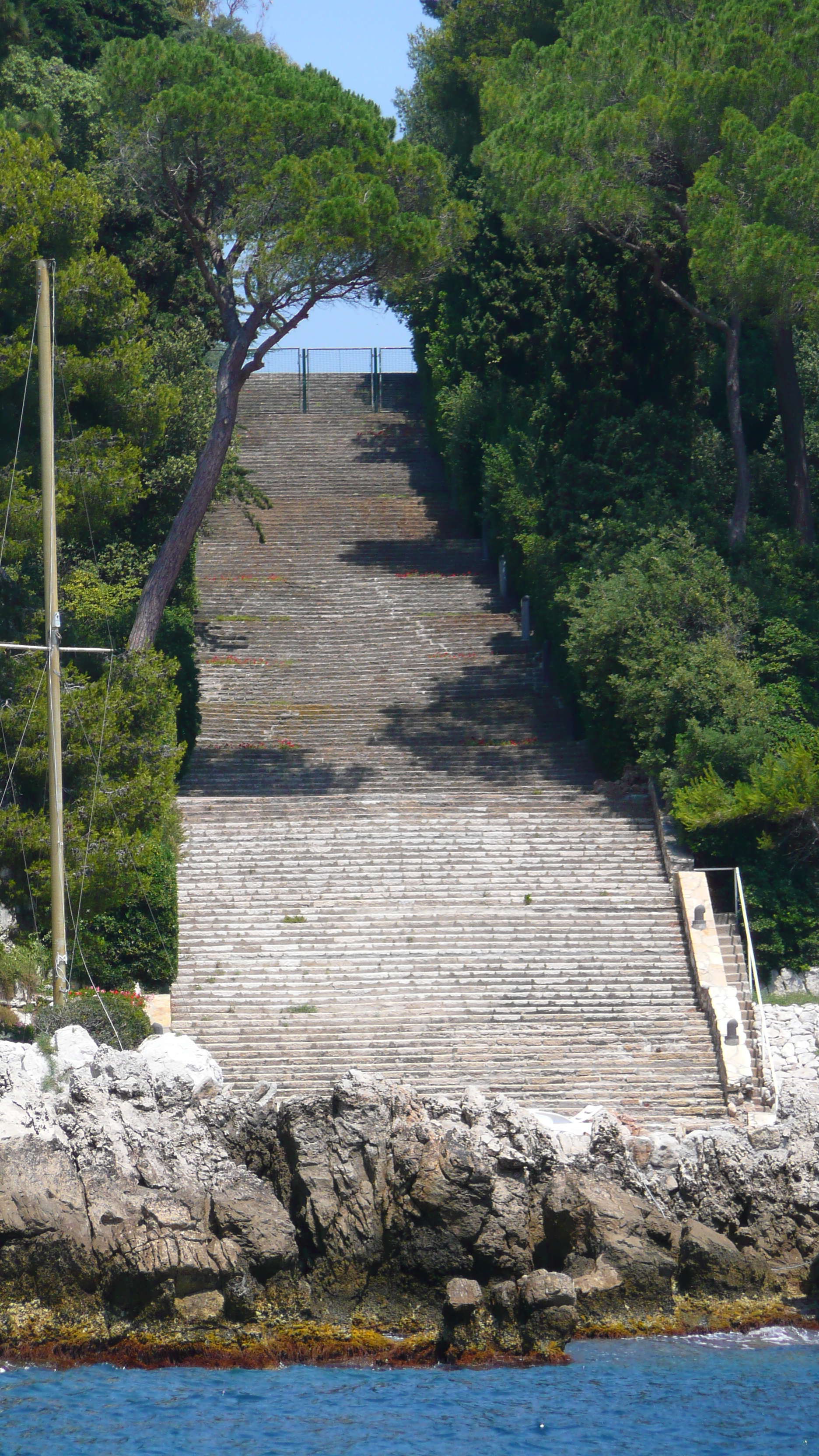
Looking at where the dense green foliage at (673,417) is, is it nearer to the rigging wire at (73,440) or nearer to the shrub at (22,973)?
the rigging wire at (73,440)

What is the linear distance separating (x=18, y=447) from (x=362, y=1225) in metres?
13.5

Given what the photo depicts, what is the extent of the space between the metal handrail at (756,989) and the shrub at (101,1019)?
26.8ft

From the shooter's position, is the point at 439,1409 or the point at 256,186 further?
the point at 256,186

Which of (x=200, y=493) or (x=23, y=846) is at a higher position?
(x=200, y=493)

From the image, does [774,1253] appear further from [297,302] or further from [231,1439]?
[297,302]

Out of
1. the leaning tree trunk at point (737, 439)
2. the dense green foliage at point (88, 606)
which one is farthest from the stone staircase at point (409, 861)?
the leaning tree trunk at point (737, 439)

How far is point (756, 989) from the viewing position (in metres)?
24.6

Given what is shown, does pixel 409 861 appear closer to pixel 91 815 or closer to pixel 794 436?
pixel 91 815

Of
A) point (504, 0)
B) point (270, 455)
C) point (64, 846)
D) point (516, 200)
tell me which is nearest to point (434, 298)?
point (270, 455)

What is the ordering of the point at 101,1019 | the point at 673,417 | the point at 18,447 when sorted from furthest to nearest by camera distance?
the point at 673,417
the point at 18,447
the point at 101,1019

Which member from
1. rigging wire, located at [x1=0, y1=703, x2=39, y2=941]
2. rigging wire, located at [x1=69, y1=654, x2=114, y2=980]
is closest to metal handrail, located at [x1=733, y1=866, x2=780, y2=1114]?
rigging wire, located at [x1=69, y1=654, x2=114, y2=980]

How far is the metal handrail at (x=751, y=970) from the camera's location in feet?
76.6

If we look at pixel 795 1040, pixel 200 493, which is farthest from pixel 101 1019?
pixel 200 493

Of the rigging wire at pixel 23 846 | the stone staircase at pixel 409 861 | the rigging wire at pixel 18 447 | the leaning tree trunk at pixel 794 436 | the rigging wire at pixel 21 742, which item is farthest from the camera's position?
the leaning tree trunk at pixel 794 436
